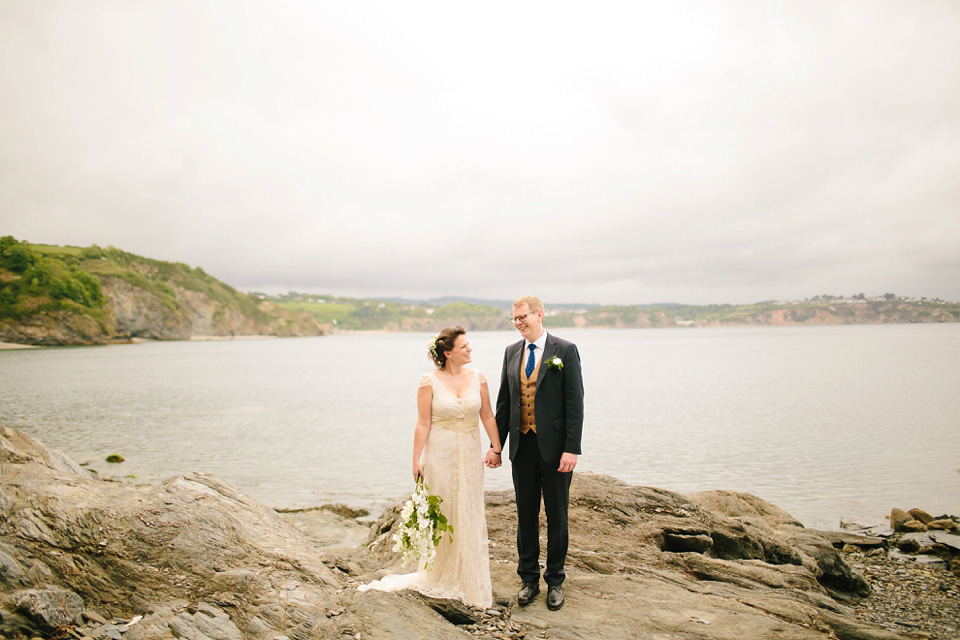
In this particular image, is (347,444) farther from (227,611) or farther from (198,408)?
(227,611)

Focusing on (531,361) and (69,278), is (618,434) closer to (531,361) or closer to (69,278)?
(531,361)

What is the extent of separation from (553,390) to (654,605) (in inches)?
101

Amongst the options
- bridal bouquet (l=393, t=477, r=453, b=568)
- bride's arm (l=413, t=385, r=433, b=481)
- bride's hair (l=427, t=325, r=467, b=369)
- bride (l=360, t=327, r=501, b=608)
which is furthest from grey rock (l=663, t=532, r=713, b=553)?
bride's hair (l=427, t=325, r=467, b=369)

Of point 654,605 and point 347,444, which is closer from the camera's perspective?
point 654,605

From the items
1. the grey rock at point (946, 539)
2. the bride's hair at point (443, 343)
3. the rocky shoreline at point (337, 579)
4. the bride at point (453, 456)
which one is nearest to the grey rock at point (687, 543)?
the rocky shoreline at point (337, 579)

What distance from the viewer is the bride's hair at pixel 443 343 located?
6.29 meters

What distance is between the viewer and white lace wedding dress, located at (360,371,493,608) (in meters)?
6.23

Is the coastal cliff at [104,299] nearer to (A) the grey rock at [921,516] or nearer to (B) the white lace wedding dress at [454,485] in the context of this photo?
(B) the white lace wedding dress at [454,485]

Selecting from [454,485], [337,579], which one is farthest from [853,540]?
[337,579]

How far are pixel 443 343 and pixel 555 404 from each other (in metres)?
1.43

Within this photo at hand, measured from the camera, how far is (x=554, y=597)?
6.01m

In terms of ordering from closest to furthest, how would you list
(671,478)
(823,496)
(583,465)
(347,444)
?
1. (823,496)
2. (671,478)
3. (583,465)
4. (347,444)

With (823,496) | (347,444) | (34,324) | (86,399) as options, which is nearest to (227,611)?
(823,496)

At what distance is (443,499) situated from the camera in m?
6.41
